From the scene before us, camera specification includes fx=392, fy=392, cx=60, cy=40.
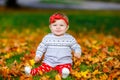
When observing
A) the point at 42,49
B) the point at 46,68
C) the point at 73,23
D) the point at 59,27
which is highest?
the point at 73,23

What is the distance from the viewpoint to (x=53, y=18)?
614 centimetres

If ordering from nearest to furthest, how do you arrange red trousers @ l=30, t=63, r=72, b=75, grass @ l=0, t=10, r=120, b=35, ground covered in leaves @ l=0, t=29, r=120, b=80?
ground covered in leaves @ l=0, t=29, r=120, b=80
red trousers @ l=30, t=63, r=72, b=75
grass @ l=0, t=10, r=120, b=35

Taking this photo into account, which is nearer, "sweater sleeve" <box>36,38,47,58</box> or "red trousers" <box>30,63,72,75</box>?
"red trousers" <box>30,63,72,75</box>

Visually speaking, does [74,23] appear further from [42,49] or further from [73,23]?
[42,49]

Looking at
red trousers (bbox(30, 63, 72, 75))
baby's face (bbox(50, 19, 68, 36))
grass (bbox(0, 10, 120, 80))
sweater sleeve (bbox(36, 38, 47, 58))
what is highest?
grass (bbox(0, 10, 120, 80))

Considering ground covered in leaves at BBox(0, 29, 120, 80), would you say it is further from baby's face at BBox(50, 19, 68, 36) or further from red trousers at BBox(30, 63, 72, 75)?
baby's face at BBox(50, 19, 68, 36)

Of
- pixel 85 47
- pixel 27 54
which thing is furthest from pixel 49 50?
pixel 85 47

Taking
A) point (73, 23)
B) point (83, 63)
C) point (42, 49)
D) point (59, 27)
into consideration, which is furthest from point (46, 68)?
point (73, 23)

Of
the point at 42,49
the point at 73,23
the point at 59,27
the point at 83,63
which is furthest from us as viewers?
the point at 73,23

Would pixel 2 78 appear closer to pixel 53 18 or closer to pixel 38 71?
pixel 38 71

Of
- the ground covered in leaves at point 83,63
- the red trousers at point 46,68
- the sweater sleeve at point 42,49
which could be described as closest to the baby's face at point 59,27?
the sweater sleeve at point 42,49

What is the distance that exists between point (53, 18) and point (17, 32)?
7207 mm

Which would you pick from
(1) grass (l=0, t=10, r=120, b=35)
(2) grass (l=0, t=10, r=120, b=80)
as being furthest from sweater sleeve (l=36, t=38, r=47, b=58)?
(1) grass (l=0, t=10, r=120, b=35)

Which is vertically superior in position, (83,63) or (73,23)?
(73,23)
